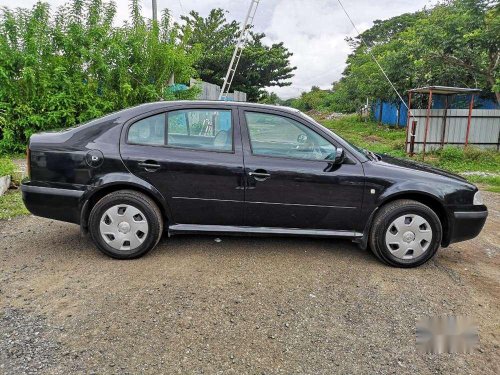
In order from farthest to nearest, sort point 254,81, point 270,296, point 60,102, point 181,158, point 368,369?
point 254,81 < point 60,102 < point 181,158 < point 270,296 < point 368,369

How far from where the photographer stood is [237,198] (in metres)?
3.74

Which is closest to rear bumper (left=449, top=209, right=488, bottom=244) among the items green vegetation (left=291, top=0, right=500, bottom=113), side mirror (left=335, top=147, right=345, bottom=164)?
side mirror (left=335, top=147, right=345, bottom=164)

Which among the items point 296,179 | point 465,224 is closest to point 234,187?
point 296,179

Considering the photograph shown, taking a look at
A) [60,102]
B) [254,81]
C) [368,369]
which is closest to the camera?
[368,369]

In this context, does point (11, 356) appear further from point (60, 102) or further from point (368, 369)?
point (60, 102)

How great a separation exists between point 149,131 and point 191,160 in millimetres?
522

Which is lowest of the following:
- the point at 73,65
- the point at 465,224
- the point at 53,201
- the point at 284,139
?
the point at 465,224

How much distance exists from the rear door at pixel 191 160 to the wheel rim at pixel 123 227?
1.04ft

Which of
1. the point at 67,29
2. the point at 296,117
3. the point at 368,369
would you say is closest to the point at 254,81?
the point at 67,29

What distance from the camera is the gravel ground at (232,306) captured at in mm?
2404

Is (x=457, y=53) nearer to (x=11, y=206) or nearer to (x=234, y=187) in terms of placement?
(x=234, y=187)

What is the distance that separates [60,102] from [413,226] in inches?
328

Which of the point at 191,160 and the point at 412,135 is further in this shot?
the point at 412,135

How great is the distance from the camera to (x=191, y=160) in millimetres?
3713
